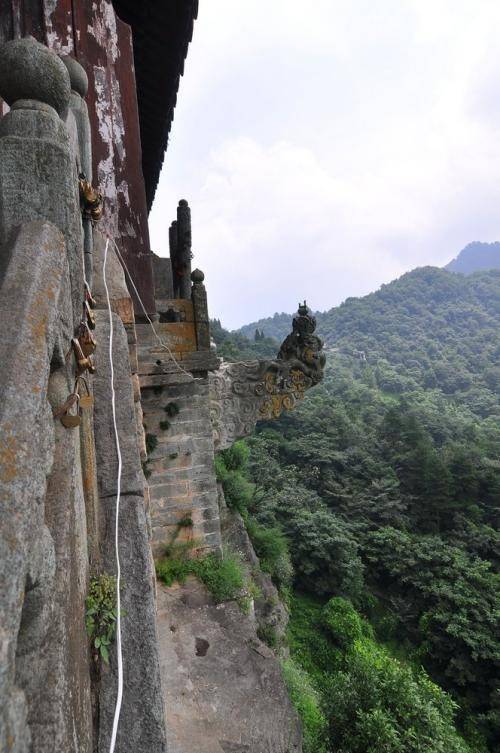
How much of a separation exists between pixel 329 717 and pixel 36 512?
350 inches

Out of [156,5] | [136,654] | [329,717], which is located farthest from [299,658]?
[156,5]

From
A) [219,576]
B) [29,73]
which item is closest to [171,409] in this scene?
[219,576]

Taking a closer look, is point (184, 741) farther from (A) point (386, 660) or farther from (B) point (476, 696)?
(B) point (476, 696)

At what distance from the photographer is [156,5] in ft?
14.9

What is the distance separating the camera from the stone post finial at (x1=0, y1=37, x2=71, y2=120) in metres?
1.31

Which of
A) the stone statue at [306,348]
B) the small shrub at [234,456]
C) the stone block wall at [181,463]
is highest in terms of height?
the stone statue at [306,348]

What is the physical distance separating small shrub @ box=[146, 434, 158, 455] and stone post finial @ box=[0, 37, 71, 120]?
3.74 m

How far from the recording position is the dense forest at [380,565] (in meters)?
7.39

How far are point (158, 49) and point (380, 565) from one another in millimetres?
21370

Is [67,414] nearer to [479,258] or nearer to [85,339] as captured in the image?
[85,339]

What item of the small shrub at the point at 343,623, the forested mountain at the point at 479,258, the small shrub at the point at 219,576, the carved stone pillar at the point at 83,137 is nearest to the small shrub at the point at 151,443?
the small shrub at the point at 219,576

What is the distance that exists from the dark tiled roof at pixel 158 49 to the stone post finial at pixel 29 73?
391cm

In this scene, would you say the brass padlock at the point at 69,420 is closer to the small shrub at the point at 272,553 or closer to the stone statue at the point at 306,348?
the stone statue at the point at 306,348

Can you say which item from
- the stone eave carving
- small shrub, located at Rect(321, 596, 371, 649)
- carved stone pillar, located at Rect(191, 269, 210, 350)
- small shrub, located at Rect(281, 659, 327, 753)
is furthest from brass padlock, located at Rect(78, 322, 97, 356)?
small shrub, located at Rect(321, 596, 371, 649)
